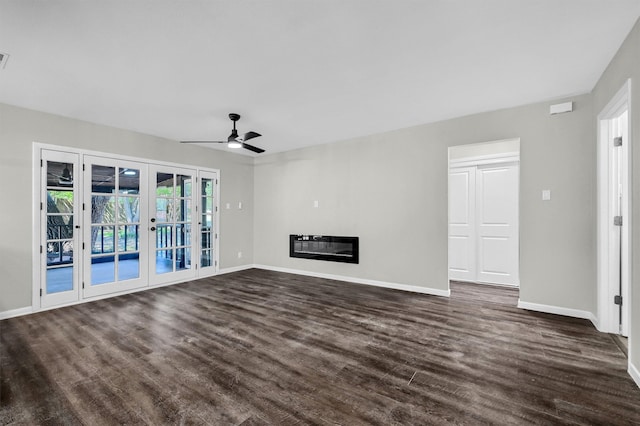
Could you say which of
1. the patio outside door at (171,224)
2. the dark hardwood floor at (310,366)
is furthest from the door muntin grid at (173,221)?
the dark hardwood floor at (310,366)

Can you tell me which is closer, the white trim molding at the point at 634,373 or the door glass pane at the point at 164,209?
the white trim molding at the point at 634,373

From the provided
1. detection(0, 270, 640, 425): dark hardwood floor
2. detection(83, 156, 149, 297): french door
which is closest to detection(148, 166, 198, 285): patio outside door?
detection(83, 156, 149, 297): french door

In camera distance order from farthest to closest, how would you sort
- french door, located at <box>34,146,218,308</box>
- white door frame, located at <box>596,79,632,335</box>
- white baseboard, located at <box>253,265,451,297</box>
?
1. white baseboard, located at <box>253,265,451,297</box>
2. french door, located at <box>34,146,218,308</box>
3. white door frame, located at <box>596,79,632,335</box>

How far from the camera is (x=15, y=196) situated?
353 centimetres

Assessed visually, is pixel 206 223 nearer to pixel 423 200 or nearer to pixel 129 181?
pixel 129 181

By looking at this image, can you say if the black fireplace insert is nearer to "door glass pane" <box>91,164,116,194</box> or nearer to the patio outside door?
the patio outside door

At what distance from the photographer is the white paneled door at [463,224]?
5230 mm

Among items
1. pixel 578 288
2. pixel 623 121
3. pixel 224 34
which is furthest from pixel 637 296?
pixel 224 34

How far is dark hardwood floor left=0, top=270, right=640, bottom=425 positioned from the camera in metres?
1.75

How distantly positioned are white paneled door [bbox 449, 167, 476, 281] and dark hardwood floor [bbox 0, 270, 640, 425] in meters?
1.52

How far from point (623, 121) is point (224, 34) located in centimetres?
382

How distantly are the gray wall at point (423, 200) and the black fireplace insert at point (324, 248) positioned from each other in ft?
0.38

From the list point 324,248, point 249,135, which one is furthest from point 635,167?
point 324,248

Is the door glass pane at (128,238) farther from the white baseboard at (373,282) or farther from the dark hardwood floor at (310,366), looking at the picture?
the white baseboard at (373,282)
